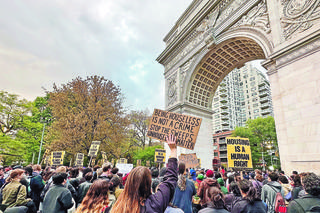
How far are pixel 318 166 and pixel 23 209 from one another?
9785 mm

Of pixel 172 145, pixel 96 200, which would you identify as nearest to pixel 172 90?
pixel 172 145

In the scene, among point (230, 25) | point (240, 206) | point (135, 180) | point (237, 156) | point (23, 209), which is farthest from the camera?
point (230, 25)

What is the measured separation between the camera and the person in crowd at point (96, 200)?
2.15m

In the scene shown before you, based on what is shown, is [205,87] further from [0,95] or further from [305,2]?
[0,95]

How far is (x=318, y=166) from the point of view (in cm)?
702

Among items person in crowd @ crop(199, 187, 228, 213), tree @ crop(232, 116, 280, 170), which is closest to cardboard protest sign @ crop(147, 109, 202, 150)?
person in crowd @ crop(199, 187, 228, 213)

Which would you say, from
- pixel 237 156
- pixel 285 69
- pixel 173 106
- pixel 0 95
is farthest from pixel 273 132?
pixel 0 95

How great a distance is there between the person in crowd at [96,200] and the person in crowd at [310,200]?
8.11 ft

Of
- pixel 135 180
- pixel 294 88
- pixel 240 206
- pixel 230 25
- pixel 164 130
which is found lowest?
pixel 240 206

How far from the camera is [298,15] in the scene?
9047 millimetres

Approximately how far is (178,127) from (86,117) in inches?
578

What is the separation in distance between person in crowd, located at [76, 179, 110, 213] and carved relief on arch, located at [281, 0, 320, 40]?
11.4m

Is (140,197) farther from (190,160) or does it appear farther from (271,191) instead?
(190,160)

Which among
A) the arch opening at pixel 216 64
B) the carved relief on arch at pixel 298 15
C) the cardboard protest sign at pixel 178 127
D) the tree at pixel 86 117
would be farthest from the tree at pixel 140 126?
the cardboard protest sign at pixel 178 127
